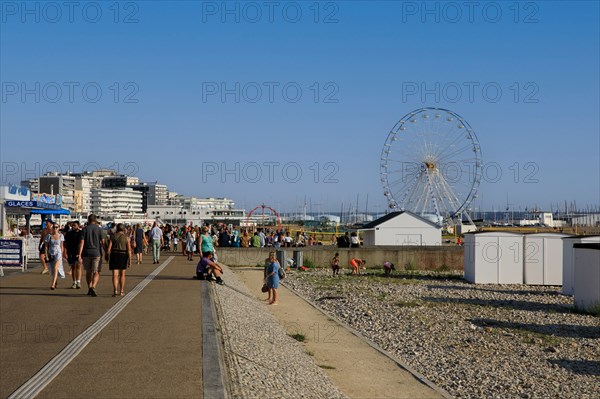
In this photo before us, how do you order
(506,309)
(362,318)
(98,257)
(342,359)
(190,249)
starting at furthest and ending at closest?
1. (190,249)
2. (506,309)
3. (362,318)
4. (98,257)
5. (342,359)

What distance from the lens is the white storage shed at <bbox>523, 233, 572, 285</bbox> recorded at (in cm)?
3397

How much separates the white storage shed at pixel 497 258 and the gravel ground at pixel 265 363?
19074 millimetres

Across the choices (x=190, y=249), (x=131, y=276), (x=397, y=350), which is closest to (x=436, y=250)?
(x=190, y=249)

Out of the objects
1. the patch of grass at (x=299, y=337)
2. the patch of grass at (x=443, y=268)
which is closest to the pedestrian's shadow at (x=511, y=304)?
the patch of grass at (x=299, y=337)

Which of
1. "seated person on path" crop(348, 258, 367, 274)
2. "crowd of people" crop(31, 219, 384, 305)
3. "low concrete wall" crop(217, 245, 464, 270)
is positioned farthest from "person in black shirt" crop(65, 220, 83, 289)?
"low concrete wall" crop(217, 245, 464, 270)

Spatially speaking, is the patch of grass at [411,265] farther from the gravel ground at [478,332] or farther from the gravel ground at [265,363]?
the gravel ground at [265,363]

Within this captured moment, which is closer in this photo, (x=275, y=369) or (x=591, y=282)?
(x=275, y=369)

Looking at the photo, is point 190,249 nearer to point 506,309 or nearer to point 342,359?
point 506,309

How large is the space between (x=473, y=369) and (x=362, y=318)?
8.04m

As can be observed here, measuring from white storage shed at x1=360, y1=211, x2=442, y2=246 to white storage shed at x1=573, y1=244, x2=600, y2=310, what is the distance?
25.8 m

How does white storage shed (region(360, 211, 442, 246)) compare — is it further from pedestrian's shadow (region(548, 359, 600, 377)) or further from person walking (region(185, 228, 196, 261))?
pedestrian's shadow (region(548, 359, 600, 377))

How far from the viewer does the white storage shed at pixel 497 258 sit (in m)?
34.2

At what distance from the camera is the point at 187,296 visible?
1798 centimetres

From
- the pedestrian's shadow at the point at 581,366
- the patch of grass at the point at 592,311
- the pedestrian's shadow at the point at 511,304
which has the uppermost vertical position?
the patch of grass at the point at 592,311
